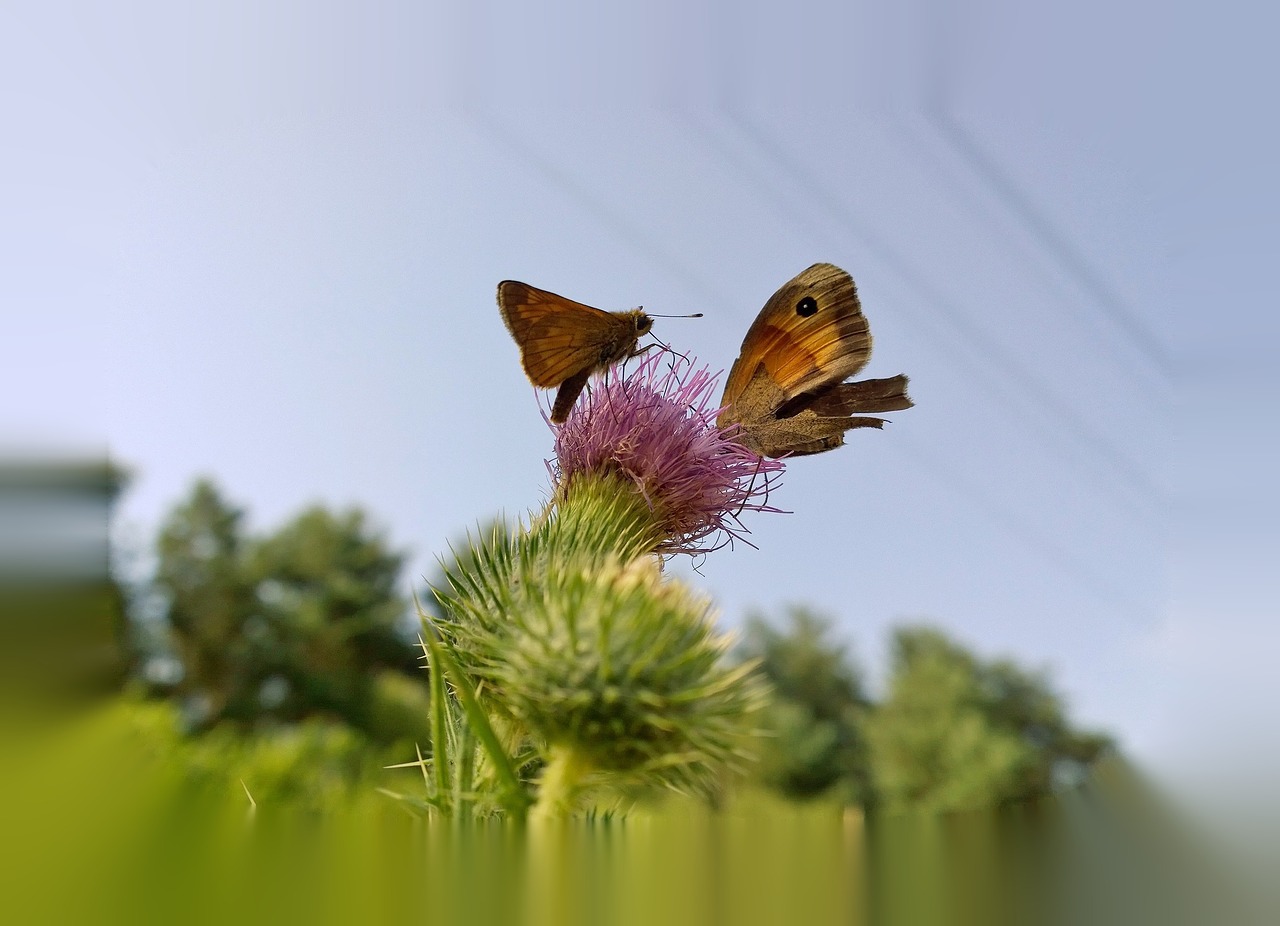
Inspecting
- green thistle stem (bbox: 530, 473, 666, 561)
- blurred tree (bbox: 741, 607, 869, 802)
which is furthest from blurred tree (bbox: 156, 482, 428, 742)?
green thistle stem (bbox: 530, 473, 666, 561)

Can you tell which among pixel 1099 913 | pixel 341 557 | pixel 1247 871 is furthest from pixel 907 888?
pixel 341 557

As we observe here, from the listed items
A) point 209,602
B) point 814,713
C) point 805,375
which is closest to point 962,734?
point 814,713

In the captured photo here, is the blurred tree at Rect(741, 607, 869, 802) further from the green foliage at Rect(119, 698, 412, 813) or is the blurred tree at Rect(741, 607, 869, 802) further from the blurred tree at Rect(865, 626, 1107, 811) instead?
the green foliage at Rect(119, 698, 412, 813)

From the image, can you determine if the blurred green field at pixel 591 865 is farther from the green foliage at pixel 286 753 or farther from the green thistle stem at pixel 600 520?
the green foliage at pixel 286 753

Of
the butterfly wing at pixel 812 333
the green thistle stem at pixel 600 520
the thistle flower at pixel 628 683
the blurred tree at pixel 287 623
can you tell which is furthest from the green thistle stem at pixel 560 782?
the blurred tree at pixel 287 623

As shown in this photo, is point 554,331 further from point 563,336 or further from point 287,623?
point 287,623

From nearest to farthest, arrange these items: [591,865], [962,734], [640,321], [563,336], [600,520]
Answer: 1. [591,865]
2. [600,520]
3. [563,336]
4. [640,321]
5. [962,734]

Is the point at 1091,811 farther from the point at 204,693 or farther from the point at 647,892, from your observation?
the point at 204,693
